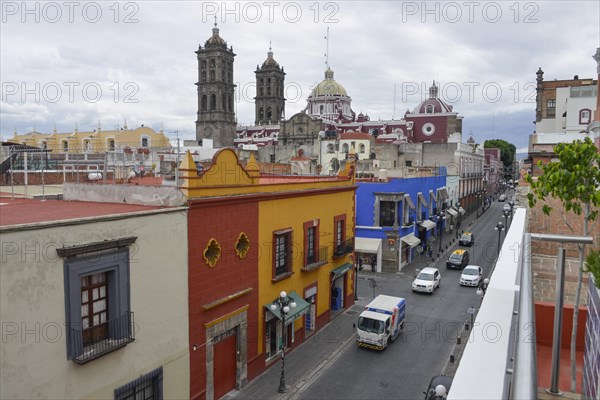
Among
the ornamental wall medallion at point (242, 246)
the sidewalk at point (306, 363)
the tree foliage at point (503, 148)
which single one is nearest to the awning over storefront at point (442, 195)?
the sidewalk at point (306, 363)

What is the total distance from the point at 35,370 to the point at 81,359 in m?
0.90

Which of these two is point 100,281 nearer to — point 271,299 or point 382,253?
point 271,299

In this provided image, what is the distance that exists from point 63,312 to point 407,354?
13.2 metres

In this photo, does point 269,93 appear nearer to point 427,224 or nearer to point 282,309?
point 427,224

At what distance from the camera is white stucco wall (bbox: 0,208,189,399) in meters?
8.76

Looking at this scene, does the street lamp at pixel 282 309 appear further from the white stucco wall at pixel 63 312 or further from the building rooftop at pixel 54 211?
the building rooftop at pixel 54 211

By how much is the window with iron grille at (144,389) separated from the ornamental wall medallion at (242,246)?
4.43m

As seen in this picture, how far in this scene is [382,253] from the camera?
104 feet

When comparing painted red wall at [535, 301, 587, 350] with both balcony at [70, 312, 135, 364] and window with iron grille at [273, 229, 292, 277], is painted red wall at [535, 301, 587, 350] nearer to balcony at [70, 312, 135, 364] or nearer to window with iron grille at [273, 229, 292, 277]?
balcony at [70, 312, 135, 364]

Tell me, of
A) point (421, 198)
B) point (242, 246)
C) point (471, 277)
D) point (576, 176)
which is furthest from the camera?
point (421, 198)

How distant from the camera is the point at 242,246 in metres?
15.4

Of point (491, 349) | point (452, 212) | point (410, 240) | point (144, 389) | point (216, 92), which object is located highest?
point (216, 92)

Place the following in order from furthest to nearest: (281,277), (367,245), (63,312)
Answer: (367,245) < (281,277) < (63,312)

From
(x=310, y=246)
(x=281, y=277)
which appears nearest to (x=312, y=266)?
(x=310, y=246)
